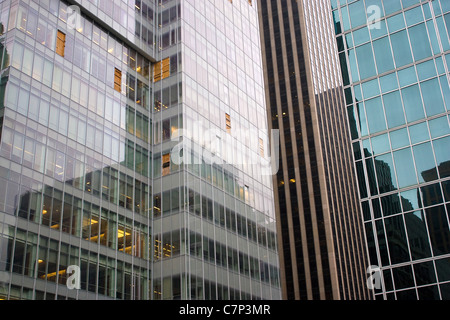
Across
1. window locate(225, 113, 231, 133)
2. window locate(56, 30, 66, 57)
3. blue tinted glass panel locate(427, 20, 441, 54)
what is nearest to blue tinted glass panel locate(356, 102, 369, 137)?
blue tinted glass panel locate(427, 20, 441, 54)

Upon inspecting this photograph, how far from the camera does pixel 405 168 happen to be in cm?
4084

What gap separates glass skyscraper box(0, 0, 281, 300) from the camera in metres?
42.4

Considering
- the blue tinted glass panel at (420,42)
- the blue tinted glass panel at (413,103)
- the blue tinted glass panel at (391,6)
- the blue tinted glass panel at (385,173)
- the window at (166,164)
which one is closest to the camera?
the blue tinted glass panel at (385,173)

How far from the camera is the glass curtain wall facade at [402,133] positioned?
126 feet

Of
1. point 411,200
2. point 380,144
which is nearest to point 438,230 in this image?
point 411,200

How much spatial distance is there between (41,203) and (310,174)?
78878 millimetres

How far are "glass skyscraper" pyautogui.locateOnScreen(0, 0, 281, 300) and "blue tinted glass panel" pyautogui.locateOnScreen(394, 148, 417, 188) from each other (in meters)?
19.8

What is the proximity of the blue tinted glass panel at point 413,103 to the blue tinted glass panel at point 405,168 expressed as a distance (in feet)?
8.80

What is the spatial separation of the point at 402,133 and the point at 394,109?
2166mm

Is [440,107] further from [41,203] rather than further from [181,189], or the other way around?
[41,203]

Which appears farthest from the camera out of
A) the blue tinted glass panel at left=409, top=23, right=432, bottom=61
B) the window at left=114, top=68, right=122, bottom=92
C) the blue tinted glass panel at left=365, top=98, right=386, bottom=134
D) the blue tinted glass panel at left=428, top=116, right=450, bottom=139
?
the window at left=114, top=68, right=122, bottom=92

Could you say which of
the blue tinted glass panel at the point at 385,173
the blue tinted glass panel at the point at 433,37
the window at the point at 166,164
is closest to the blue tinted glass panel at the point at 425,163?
the blue tinted glass panel at the point at 385,173

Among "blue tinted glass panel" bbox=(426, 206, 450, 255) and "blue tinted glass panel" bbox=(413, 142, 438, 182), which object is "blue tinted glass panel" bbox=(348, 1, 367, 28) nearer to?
"blue tinted glass panel" bbox=(413, 142, 438, 182)

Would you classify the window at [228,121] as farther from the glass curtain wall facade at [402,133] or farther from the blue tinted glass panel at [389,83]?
the blue tinted glass panel at [389,83]
